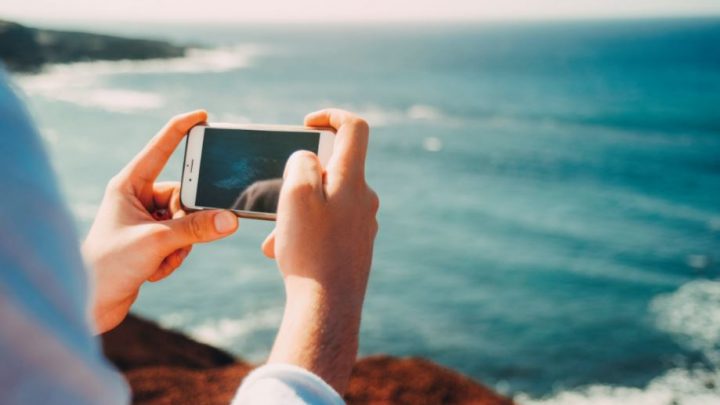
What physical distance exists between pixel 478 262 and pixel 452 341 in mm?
4490

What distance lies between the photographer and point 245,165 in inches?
98.1

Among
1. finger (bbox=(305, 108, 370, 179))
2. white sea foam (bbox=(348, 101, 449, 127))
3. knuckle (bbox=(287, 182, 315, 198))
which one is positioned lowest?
knuckle (bbox=(287, 182, 315, 198))

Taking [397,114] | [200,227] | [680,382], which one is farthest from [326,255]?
[397,114]

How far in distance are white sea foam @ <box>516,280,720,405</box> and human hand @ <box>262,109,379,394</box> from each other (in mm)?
8562

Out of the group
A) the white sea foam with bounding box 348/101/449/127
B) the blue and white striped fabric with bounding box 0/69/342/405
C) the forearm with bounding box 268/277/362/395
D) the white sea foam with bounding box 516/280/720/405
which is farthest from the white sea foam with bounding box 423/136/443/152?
the blue and white striped fabric with bounding box 0/69/342/405

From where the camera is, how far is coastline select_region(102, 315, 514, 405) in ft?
16.3

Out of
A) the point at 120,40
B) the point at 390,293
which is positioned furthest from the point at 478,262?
the point at 120,40

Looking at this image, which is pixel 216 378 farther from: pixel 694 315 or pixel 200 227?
pixel 694 315

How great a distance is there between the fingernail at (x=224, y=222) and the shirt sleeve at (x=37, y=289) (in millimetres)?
1612

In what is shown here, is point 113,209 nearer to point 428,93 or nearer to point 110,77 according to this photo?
point 428,93

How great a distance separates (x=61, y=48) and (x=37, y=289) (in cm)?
6547

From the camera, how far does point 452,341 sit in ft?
38.1

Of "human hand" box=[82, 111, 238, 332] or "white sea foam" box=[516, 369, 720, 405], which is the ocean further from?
"human hand" box=[82, 111, 238, 332]

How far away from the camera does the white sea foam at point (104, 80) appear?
38.0 m
